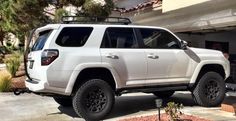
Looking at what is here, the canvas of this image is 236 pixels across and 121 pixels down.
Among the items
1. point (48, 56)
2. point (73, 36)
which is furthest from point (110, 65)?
point (48, 56)

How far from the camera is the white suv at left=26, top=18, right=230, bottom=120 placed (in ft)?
29.9

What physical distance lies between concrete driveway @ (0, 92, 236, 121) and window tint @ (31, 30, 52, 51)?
1614 mm

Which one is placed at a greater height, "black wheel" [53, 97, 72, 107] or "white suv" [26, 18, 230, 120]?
"white suv" [26, 18, 230, 120]

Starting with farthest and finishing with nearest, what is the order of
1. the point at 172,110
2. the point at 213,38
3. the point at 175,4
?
the point at 213,38 < the point at 175,4 < the point at 172,110

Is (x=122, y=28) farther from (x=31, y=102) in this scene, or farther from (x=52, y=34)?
(x=31, y=102)

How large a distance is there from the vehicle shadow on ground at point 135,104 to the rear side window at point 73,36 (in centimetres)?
175

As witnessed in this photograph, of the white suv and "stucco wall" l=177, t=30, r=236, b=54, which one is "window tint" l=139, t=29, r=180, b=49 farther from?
"stucco wall" l=177, t=30, r=236, b=54

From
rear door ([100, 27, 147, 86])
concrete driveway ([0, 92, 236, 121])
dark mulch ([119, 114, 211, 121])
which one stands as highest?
rear door ([100, 27, 147, 86])

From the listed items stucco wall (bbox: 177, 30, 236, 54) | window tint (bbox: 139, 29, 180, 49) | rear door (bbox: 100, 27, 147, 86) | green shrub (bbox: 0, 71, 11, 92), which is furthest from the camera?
stucco wall (bbox: 177, 30, 236, 54)

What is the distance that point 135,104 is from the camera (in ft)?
38.5

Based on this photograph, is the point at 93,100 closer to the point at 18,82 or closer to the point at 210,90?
the point at 210,90

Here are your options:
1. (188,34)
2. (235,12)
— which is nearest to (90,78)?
(235,12)

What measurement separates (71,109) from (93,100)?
172 centimetres

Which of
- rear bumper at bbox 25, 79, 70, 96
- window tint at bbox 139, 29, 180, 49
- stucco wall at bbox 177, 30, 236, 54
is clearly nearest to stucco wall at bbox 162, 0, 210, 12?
stucco wall at bbox 177, 30, 236, 54
